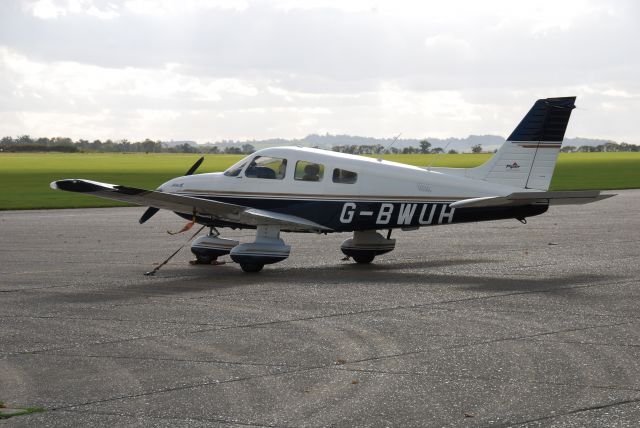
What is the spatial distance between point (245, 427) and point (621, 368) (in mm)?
3844

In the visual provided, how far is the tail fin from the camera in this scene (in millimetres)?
17469

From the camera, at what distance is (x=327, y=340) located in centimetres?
1101

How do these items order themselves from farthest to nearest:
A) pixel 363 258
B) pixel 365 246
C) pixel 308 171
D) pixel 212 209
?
pixel 363 258, pixel 365 246, pixel 308 171, pixel 212 209

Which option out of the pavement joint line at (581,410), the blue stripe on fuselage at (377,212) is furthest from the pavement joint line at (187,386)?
the blue stripe on fuselage at (377,212)

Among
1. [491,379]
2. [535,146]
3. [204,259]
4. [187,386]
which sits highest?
[535,146]

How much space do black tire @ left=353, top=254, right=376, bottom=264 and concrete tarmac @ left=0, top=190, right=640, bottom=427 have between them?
0.98ft

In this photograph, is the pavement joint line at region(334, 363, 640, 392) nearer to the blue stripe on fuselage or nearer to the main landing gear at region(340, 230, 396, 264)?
the blue stripe on fuselage

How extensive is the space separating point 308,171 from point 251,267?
211cm

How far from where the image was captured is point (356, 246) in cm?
1888

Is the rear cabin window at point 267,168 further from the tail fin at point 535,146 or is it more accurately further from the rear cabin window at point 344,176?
the tail fin at point 535,146

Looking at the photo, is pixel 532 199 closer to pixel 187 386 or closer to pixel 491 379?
pixel 491 379

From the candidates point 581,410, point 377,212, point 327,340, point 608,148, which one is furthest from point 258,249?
point 608,148

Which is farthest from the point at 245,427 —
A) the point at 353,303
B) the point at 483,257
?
the point at 483,257

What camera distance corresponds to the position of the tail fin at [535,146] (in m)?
17.5
